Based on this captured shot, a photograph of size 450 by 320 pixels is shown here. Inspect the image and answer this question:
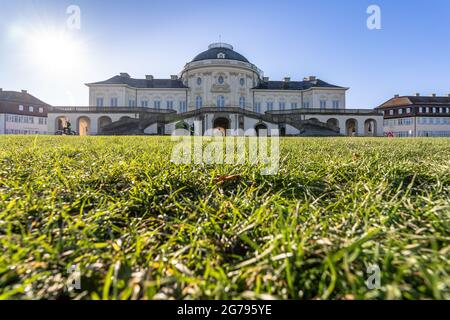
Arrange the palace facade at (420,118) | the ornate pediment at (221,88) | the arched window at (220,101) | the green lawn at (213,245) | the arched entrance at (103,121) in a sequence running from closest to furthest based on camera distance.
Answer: the green lawn at (213,245), the arched entrance at (103,121), the ornate pediment at (221,88), the arched window at (220,101), the palace facade at (420,118)

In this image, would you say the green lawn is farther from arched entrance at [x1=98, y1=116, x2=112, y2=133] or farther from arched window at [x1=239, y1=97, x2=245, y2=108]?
arched window at [x1=239, y1=97, x2=245, y2=108]

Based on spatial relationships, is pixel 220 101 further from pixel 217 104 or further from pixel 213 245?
pixel 213 245

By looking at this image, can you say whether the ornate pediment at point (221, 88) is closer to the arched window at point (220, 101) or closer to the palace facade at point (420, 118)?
the arched window at point (220, 101)

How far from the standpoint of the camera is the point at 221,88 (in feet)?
149

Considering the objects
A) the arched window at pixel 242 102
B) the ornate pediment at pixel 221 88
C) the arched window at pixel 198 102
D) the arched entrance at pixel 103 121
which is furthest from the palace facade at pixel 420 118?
the arched entrance at pixel 103 121

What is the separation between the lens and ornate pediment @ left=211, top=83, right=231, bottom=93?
149 ft

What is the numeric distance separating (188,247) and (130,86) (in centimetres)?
5374

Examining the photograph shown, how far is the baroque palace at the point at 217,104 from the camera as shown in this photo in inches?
1371

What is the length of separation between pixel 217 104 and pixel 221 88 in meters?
3.07

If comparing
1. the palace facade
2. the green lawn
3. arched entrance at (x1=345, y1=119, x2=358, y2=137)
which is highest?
the palace facade

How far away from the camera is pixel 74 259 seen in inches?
38.0

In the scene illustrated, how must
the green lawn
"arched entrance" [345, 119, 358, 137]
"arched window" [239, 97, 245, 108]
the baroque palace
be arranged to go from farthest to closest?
1. "arched window" [239, 97, 245, 108]
2. "arched entrance" [345, 119, 358, 137]
3. the baroque palace
4. the green lawn

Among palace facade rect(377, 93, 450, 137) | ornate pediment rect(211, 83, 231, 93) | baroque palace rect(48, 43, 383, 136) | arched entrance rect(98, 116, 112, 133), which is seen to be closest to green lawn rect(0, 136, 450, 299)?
baroque palace rect(48, 43, 383, 136)

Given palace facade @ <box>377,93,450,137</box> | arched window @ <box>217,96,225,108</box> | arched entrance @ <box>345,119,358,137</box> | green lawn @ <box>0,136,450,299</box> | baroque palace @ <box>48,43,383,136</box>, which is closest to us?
green lawn @ <box>0,136,450,299</box>
